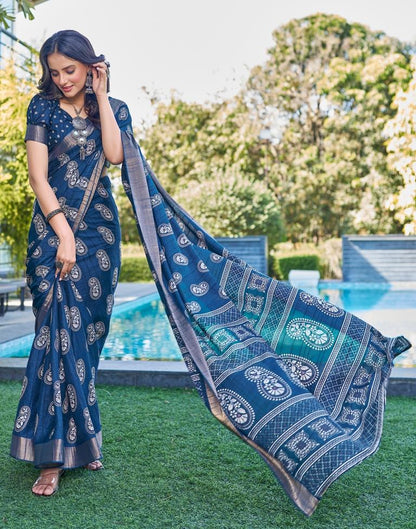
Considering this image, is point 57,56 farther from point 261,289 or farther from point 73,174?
point 261,289

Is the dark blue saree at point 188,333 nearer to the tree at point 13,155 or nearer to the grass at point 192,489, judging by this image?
the grass at point 192,489

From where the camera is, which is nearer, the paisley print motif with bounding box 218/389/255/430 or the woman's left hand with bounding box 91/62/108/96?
the paisley print motif with bounding box 218/389/255/430

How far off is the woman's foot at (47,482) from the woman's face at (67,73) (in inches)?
48.2

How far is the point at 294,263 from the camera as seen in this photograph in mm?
13312

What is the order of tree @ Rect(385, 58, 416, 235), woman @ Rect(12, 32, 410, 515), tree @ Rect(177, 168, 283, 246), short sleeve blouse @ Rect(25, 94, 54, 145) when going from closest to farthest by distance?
woman @ Rect(12, 32, 410, 515)
short sleeve blouse @ Rect(25, 94, 54, 145)
tree @ Rect(385, 58, 416, 235)
tree @ Rect(177, 168, 283, 246)

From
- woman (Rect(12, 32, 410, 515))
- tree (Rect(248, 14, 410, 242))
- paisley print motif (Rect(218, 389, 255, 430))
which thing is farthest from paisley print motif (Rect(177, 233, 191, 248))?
tree (Rect(248, 14, 410, 242))

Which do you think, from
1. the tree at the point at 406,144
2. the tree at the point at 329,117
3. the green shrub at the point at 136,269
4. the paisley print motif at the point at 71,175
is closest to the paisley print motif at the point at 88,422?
the paisley print motif at the point at 71,175

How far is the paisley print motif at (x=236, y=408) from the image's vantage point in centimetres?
193

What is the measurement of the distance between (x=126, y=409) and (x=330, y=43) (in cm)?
1546

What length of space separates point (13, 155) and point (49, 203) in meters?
6.55

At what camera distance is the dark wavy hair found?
2.12 m

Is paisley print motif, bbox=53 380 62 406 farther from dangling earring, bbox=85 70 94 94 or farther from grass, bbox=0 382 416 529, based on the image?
dangling earring, bbox=85 70 94 94

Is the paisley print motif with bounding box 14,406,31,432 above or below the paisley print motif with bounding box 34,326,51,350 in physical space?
below

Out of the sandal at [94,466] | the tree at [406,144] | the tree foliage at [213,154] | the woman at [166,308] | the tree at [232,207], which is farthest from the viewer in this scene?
the tree foliage at [213,154]
